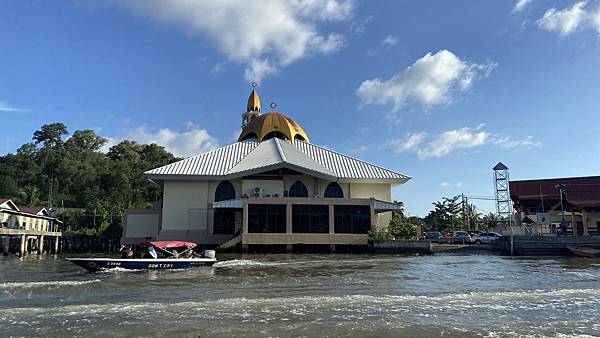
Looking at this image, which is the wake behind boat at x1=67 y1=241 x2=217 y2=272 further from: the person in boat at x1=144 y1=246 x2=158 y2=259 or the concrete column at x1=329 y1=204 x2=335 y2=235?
the concrete column at x1=329 y1=204 x2=335 y2=235

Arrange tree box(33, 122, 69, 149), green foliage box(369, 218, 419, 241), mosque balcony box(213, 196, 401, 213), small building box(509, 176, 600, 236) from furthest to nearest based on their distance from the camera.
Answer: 1. tree box(33, 122, 69, 149)
2. small building box(509, 176, 600, 236)
3. mosque balcony box(213, 196, 401, 213)
4. green foliage box(369, 218, 419, 241)

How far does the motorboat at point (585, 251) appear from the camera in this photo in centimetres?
2518

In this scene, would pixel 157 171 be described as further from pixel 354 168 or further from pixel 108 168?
pixel 108 168

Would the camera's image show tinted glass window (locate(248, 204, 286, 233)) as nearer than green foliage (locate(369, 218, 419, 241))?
No

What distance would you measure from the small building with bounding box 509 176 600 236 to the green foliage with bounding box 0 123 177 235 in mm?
41231

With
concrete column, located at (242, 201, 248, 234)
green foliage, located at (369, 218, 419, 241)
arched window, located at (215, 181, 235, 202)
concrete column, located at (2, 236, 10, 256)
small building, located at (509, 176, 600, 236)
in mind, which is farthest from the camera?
arched window, located at (215, 181, 235, 202)

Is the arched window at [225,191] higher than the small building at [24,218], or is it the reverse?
the arched window at [225,191]

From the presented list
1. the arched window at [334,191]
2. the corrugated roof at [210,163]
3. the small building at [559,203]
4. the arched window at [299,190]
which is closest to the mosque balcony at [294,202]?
the corrugated roof at [210,163]

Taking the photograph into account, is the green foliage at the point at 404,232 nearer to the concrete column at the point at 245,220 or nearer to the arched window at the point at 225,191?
the concrete column at the point at 245,220

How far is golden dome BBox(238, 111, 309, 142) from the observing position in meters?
44.8

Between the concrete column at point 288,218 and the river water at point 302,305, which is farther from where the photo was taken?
the concrete column at point 288,218

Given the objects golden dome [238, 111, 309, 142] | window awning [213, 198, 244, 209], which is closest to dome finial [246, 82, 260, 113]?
golden dome [238, 111, 309, 142]

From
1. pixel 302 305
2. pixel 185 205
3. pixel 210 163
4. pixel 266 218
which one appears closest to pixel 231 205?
pixel 266 218

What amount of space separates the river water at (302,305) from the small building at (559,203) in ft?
57.5
